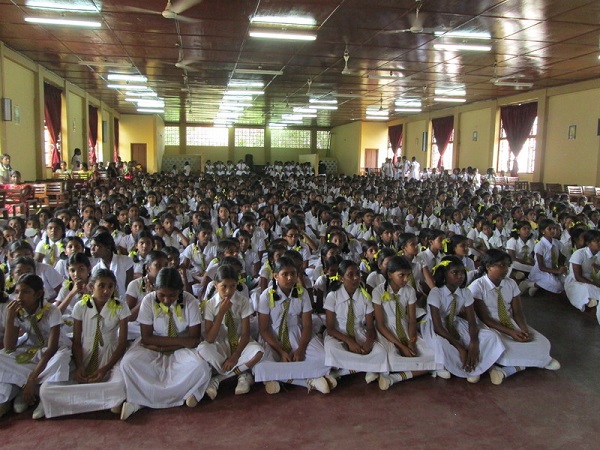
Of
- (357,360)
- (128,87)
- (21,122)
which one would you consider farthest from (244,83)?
(357,360)

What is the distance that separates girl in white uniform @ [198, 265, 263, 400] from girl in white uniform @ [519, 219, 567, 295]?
3498 mm

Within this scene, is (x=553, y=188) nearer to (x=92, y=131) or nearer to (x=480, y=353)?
(x=480, y=353)

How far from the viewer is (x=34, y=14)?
700cm

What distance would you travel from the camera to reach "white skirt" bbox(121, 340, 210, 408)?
287 centimetres

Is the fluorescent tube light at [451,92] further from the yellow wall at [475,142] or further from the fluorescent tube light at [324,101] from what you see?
the fluorescent tube light at [324,101]

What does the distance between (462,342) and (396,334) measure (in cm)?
46

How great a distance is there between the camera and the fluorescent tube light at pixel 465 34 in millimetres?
7532

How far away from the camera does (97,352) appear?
3.03 m

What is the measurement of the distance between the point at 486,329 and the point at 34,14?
23.6 ft

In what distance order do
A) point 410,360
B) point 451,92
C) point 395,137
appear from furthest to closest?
1. point 395,137
2. point 451,92
3. point 410,360

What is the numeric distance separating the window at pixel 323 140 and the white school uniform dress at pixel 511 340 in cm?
2507

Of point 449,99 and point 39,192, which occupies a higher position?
point 449,99

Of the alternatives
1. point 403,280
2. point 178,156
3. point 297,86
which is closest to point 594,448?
point 403,280

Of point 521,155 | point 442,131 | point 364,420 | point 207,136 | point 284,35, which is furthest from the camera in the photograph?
point 207,136
